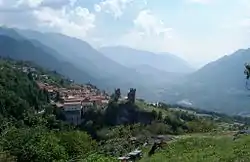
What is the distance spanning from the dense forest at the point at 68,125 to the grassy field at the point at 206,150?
570cm

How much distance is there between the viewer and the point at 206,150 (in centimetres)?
2647

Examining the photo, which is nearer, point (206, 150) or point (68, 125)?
point (206, 150)

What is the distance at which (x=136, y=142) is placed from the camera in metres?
37.8

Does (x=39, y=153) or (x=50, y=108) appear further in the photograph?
(x=50, y=108)

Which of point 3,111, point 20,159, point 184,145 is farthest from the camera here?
point 3,111

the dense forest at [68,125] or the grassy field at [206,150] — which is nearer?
the grassy field at [206,150]

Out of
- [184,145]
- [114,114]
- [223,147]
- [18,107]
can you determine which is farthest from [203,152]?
[18,107]

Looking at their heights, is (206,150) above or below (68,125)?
A: above

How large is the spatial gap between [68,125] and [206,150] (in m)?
89.5

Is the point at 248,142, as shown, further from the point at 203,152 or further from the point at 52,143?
the point at 52,143

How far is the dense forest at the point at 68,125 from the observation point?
34.0 meters

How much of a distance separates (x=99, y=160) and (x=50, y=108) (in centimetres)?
10833

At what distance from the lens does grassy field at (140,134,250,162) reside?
919 inches

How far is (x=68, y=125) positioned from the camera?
114 meters
